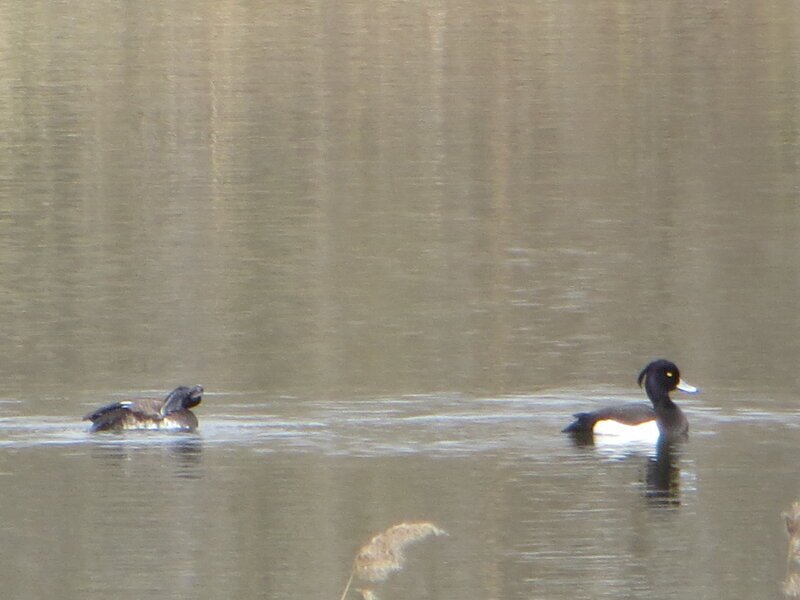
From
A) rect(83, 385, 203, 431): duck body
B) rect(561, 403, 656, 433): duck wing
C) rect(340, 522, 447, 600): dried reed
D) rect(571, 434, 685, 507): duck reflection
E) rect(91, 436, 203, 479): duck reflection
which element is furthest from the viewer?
rect(83, 385, 203, 431): duck body

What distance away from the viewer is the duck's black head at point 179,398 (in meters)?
14.3

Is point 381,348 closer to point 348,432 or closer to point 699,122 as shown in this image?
point 348,432

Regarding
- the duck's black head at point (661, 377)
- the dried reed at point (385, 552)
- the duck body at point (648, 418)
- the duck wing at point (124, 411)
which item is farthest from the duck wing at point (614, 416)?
the dried reed at point (385, 552)

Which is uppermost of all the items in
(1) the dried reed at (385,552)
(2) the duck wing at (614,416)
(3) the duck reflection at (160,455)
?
(1) the dried reed at (385,552)

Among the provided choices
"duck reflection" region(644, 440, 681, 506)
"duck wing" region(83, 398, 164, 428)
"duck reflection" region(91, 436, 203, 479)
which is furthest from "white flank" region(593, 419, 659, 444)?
"duck wing" region(83, 398, 164, 428)

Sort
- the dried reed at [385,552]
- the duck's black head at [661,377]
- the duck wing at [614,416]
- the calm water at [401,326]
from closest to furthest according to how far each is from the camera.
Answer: the dried reed at [385,552], the calm water at [401,326], the duck wing at [614,416], the duck's black head at [661,377]

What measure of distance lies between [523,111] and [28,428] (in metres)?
22.5

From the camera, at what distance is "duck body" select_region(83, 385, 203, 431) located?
1433 cm

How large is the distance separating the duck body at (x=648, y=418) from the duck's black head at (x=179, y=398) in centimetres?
273

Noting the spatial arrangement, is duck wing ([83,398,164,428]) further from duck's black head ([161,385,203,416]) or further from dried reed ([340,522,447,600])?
dried reed ([340,522,447,600])

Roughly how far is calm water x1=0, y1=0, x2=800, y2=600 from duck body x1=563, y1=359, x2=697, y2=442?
0.64ft

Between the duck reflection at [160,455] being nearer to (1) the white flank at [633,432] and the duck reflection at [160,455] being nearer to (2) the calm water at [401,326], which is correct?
(2) the calm water at [401,326]

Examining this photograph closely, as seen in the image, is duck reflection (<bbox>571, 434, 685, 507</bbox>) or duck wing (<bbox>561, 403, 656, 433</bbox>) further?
duck wing (<bbox>561, 403, 656, 433</bbox>)

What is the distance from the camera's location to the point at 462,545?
1159cm
